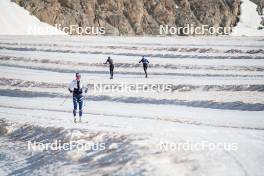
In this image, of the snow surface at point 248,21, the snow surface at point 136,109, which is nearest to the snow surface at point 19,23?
the snow surface at point 136,109

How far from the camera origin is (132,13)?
6244 cm

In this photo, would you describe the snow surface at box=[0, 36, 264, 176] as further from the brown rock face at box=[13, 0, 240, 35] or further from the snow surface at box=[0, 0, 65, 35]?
the brown rock face at box=[13, 0, 240, 35]

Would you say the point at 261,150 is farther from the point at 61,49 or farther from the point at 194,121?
the point at 61,49

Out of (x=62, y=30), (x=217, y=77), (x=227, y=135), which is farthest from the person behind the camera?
(x=62, y=30)

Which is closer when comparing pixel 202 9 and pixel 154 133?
pixel 154 133

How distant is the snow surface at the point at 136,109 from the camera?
1162 cm

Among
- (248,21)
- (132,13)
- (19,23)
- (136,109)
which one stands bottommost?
(136,109)

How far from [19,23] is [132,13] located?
1697cm

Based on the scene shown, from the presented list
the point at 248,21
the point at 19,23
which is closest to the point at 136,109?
the point at 19,23

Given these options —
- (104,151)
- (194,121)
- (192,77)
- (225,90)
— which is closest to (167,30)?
(192,77)

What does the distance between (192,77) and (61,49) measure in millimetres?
17094

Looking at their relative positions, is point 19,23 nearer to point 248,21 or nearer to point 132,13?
point 132,13

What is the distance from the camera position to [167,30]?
212 feet

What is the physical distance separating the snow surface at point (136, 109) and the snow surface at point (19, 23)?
362 inches
